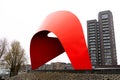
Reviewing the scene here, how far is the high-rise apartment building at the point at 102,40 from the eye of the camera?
6850 cm

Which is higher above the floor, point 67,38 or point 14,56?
point 67,38

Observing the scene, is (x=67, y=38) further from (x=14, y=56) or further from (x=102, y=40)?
(x=102, y=40)

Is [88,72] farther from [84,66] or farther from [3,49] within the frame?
[3,49]

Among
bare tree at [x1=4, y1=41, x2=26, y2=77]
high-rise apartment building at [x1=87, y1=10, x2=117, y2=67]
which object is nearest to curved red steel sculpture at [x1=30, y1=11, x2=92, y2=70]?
bare tree at [x1=4, y1=41, x2=26, y2=77]

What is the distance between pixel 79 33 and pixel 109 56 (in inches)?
2179

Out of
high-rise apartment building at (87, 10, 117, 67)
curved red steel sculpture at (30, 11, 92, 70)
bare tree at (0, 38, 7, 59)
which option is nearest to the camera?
curved red steel sculpture at (30, 11, 92, 70)

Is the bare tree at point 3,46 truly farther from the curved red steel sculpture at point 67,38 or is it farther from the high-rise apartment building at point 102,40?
the high-rise apartment building at point 102,40

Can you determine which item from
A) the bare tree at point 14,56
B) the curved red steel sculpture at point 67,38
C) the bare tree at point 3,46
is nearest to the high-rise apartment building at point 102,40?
the bare tree at point 14,56

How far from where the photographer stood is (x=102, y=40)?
233ft

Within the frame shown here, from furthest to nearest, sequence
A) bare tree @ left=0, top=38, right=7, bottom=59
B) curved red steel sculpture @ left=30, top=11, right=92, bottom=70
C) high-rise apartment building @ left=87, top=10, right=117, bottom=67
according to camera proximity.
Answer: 1. high-rise apartment building @ left=87, top=10, right=117, bottom=67
2. bare tree @ left=0, top=38, right=7, bottom=59
3. curved red steel sculpture @ left=30, top=11, right=92, bottom=70

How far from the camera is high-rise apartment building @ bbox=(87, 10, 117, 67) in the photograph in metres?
68.5

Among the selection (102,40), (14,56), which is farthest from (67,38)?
(102,40)

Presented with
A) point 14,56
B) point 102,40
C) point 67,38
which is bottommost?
point 14,56

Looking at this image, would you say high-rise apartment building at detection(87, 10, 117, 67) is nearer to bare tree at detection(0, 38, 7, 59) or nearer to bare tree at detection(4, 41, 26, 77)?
bare tree at detection(4, 41, 26, 77)
